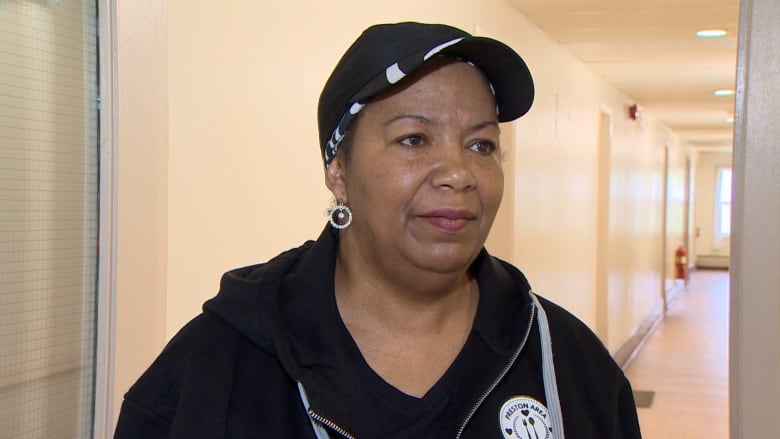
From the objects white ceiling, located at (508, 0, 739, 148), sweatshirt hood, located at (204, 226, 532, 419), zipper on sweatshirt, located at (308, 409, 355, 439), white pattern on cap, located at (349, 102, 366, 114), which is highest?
white ceiling, located at (508, 0, 739, 148)

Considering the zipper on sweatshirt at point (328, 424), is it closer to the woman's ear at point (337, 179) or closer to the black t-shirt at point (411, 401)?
the black t-shirt at point (411, 401)

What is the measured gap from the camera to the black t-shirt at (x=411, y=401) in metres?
1.26

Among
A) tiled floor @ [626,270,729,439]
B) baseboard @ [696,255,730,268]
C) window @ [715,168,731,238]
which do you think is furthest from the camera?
baseboard @ [696,255,730,268]

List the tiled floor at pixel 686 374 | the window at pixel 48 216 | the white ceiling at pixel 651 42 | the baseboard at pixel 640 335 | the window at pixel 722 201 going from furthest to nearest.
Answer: the window at pixel 722 201 < the baseboard at pixel 640 335 < the tiled floor at pixel 686 374 < the white ceiling at pixel 651 42 < the window at pixel 48 216

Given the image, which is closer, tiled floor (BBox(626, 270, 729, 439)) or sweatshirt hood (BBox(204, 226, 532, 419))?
sweatshirt hood (BBox(204, 226, 532, 419))

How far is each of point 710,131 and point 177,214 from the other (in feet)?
44.3

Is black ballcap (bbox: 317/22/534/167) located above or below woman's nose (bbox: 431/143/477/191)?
above

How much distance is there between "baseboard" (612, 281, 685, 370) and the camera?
862 centimetres

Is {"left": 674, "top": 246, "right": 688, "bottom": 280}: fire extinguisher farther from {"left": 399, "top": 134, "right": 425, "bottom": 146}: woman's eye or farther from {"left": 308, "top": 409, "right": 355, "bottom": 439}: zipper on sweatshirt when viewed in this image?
{"left": 308, "top": 409, "right": 355, "bottom": 439}: zipper on sweatshirt

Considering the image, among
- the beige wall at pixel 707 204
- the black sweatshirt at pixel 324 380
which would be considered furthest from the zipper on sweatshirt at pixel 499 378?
the beige wall at pixel 707 204

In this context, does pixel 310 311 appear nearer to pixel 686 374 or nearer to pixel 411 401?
pixel 411 401

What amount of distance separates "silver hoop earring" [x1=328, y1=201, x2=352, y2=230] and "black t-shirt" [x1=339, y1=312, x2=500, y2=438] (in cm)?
17

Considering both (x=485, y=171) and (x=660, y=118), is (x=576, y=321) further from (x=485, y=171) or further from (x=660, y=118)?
(x=660, y=118)

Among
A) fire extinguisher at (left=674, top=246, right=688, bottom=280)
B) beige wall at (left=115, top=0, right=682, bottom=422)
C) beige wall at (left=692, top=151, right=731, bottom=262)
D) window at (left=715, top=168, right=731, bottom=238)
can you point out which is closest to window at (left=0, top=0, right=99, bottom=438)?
beige wall at (left=115, top=0, right=682, bottom=422)
